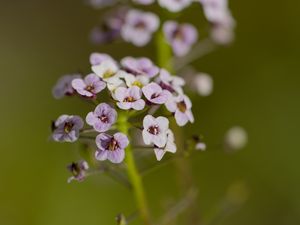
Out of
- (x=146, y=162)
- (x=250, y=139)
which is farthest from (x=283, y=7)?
(x=146, y=162)

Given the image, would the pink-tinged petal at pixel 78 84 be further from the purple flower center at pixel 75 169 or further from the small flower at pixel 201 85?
the small flower at pixel 201 85

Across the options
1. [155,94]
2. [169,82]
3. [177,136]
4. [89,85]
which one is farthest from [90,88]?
[177,136]

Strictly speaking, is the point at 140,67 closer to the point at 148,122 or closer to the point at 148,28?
the point at 148,122

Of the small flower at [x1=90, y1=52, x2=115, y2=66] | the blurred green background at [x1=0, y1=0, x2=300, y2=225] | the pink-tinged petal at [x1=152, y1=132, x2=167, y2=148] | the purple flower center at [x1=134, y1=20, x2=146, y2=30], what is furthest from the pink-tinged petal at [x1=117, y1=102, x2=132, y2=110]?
the blurred green background at [x1=0, y1=0, x2=300, y2=225]

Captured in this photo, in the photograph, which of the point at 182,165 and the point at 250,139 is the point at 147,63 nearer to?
the point at 182,165

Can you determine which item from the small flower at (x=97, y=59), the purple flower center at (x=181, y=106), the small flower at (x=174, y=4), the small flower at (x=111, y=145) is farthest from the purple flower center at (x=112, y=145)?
the small flower at (x=174, y=4)

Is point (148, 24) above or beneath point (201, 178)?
above
